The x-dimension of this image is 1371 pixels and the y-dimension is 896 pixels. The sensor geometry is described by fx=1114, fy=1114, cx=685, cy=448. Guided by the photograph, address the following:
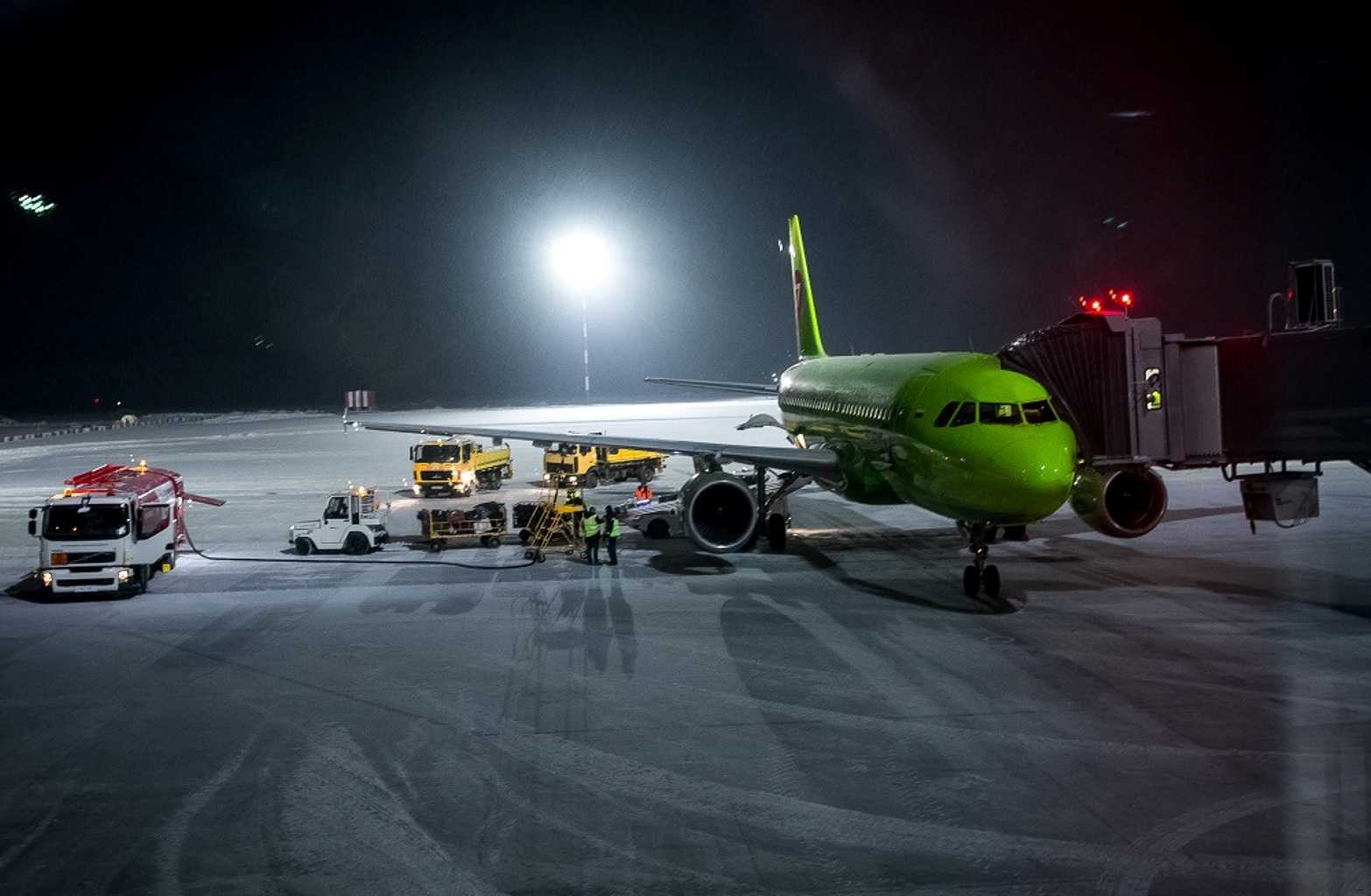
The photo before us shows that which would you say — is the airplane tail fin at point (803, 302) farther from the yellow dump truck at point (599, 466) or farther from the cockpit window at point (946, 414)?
the cockpit window at point (946, 414)

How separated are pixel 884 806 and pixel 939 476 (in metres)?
8.94

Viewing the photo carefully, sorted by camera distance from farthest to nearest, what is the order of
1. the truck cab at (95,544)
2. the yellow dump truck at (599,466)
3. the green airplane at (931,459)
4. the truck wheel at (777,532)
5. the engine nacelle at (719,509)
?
the yellow dump truck at (599,466) → the truck wheel at (777,532) → the engine nacelle at (719,509) → the truck cab at (95,544) → the green airplane at (931,459)

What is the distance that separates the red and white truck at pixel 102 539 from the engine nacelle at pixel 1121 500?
17266 mm

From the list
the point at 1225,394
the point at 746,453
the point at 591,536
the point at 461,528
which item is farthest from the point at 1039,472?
the point at 461,528

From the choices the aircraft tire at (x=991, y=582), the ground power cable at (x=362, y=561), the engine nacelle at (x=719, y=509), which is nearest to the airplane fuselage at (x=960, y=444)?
the aircraft tire at (x=991, y=582)

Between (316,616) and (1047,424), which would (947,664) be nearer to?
(1047,424)

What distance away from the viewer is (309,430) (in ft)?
261

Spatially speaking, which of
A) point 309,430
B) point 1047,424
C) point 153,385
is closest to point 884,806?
point 1047,424

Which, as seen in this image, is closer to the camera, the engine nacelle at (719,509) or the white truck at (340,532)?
the engine nacelle at (719,509)

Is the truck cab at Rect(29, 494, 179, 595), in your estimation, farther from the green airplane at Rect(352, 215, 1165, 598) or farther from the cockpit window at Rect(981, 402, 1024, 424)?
the cockpit window at Rect(981, 402, 1024, 424)

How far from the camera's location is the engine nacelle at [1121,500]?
20125 millimetres

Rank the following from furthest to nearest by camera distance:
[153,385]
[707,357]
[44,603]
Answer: [707,357]
[153,385]
[44,603]

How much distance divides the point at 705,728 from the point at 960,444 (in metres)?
7.62

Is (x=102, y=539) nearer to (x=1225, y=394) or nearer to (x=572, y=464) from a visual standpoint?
(x=572, y=464)
